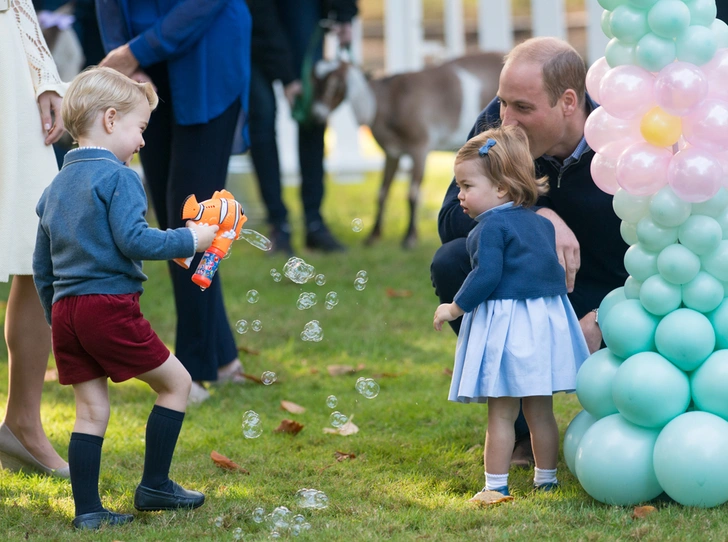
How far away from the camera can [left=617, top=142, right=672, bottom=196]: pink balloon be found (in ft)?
8.27

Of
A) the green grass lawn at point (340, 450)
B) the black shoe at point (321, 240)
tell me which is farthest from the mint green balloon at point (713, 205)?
the black shoe at point (321, 240)

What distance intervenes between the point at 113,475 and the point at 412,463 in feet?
3.03

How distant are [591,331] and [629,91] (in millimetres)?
846

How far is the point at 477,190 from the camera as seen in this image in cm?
272

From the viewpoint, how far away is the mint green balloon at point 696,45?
2.48m

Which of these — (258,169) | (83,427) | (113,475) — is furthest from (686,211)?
(258,169)

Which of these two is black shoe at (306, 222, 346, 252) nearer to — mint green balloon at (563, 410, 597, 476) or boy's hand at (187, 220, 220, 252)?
mint green balloon at (563, 410, 597, 476)

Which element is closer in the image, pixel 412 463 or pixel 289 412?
pixel 412 463

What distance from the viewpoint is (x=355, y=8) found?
6.56 meters

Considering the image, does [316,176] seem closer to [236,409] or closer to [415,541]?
[236,409]

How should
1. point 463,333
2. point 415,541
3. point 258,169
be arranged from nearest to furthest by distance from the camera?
point 415,541, point 463,333, point 258,169

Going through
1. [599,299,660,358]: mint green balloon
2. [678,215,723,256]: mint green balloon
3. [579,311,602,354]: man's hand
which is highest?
[678,215,723,256]: mint green balloon

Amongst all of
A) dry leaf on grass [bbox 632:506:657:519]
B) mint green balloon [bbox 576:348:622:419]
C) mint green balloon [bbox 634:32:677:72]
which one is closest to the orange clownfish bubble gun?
mint green balloon [bbox 576:348:622:419]

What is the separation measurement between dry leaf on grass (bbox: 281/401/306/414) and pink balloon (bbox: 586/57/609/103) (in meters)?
1.63
